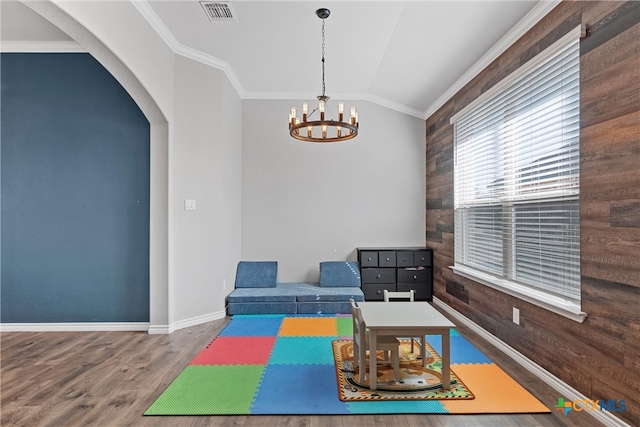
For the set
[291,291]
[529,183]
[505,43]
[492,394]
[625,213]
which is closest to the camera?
[625,213]

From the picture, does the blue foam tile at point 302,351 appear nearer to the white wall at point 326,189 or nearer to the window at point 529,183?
the window at point 529,183

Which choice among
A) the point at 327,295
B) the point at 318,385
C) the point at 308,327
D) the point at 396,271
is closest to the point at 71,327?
the point at 308,327

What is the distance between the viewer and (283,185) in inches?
213

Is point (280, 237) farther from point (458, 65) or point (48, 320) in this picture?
point (458, 65)

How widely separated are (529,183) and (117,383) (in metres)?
3.69

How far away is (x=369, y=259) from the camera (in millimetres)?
5148

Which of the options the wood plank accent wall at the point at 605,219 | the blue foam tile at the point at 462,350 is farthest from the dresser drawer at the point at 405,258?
the wood plank accent wall at the point at 605,219

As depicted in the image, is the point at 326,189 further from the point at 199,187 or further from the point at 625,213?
A: the point at 625,213

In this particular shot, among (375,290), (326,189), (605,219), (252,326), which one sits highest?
(326,189)

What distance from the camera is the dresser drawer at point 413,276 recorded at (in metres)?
5.11

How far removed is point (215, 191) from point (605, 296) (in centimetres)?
378

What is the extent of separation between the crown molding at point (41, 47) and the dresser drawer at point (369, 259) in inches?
172

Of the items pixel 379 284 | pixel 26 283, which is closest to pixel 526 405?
pixel 379 284
